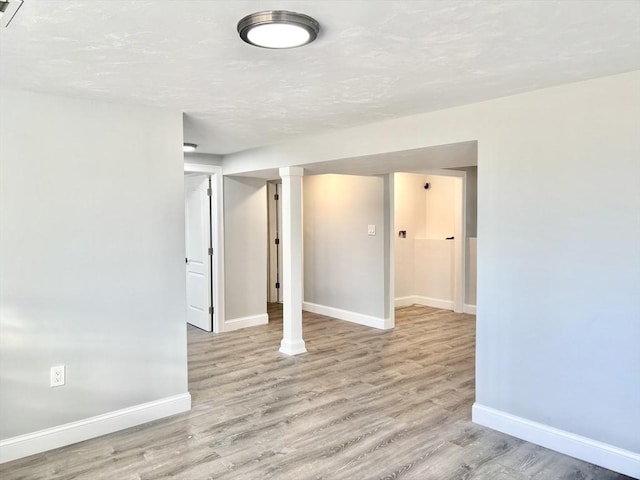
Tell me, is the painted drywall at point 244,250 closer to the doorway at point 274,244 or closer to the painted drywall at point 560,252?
the doorway at point 274,244

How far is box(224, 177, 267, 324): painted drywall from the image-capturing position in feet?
18.9

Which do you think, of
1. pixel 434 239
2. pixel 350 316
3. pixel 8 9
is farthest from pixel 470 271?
pixel 8 9

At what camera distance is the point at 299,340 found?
15.9ft

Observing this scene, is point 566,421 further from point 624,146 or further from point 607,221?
point 624,146

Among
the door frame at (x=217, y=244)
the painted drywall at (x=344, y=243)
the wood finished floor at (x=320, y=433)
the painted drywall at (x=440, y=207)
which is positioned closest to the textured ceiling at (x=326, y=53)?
the wood finished floor at (x=320, y=433)

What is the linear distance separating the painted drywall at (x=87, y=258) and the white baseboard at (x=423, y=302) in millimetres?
4517

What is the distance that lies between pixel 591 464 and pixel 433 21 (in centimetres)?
252

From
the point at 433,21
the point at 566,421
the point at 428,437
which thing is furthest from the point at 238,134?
the point at 566,421

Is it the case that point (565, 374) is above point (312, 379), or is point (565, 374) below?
above

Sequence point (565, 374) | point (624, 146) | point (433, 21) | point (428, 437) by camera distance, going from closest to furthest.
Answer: point (433, 21), point (624, 146), point (565, 374), point (428, 437)

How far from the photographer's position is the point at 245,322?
19.5ft

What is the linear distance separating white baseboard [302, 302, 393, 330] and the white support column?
4.57 ft

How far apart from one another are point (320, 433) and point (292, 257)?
2.02 metres

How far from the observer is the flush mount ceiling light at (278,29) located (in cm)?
170
